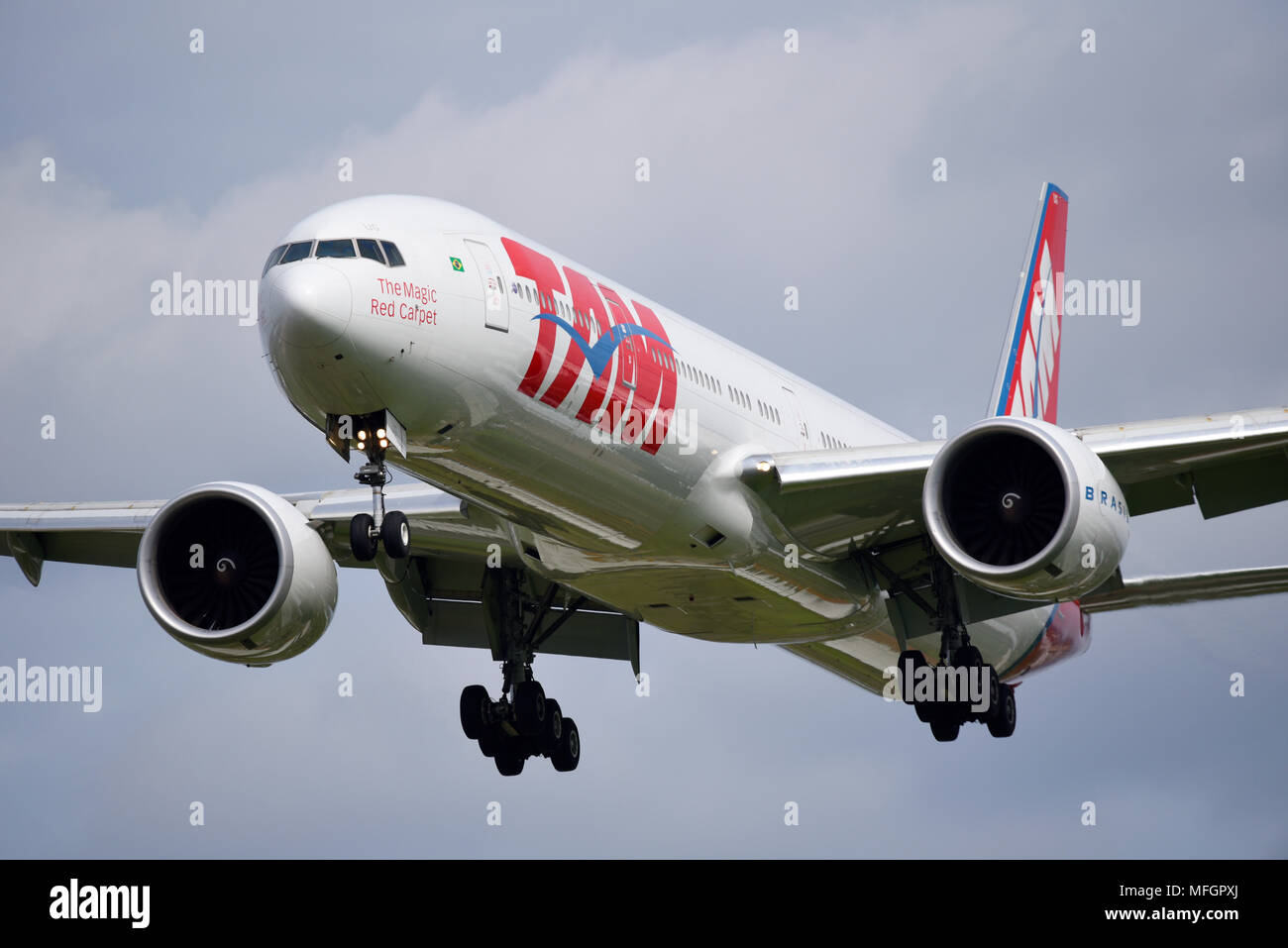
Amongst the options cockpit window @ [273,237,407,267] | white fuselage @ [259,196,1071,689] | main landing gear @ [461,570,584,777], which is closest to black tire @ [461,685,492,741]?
main landing gear @ [461,570,584,777]

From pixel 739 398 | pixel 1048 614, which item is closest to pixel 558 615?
pixel 739 398

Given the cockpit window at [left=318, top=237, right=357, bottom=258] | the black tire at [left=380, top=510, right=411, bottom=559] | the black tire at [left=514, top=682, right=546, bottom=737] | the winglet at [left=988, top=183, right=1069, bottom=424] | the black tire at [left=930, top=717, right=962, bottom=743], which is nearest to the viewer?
the cockpit window at [left=318, top=237, right=357, bottom=258]

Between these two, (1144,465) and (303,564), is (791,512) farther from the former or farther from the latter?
(303,564)

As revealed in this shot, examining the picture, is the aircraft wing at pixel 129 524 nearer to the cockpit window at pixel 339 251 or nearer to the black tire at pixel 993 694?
the cockpit window at pixel 339 251

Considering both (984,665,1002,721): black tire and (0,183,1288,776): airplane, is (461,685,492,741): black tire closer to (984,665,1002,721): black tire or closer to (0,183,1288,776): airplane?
(0,183,1288,776): airplane

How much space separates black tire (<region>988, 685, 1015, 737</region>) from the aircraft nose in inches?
561

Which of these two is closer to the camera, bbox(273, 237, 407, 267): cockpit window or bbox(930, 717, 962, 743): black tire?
bbox(273, 237, 407, 267): cockpit window

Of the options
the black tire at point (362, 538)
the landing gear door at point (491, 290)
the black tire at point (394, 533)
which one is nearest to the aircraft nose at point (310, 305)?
the landing gear door at point (491, 290)

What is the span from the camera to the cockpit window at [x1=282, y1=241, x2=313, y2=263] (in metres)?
19.8

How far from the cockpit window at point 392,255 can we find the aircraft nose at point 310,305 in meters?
0.75

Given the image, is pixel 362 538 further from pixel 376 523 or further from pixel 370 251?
pixel 370 251

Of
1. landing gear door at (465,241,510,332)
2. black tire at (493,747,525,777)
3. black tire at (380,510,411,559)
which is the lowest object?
black tire at (493,747,525,777)

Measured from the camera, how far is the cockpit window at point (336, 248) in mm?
19891

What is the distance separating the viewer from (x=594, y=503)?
2281 cm
